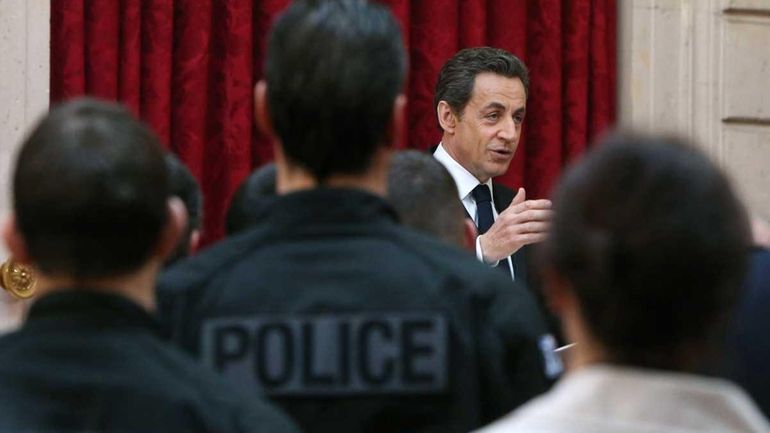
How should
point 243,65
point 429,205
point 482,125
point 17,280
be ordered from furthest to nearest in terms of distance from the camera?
point 243,65, point 482,125, point 17,280, point 429,205

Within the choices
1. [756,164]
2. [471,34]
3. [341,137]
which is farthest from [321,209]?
[756,164]

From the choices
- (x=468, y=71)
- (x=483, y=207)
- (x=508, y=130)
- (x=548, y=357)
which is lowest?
(x=548, y=357)

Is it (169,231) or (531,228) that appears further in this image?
(531,228)

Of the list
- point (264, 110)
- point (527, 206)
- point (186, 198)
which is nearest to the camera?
point (264, 110)

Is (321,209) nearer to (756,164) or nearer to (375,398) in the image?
(375,398)

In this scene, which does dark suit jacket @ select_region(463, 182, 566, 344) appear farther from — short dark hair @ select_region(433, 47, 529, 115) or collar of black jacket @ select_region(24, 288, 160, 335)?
collar of black jacket @ select_region(24, 288, 160, 335)

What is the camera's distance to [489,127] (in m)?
5.15

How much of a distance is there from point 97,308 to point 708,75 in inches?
194

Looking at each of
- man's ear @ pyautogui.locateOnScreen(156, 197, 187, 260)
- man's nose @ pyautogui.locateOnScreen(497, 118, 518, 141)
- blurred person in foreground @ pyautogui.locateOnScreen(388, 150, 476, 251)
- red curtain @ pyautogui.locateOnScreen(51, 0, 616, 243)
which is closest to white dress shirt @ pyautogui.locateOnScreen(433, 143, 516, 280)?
man's nose @ pyautogui.locateOnScreen(497, 118, 518, 141)

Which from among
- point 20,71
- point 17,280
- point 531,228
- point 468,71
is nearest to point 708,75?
point 468,71

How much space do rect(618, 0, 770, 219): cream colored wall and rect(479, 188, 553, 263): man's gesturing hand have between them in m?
2.01

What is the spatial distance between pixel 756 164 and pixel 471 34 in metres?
1.19

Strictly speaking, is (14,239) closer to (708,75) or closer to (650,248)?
(650,248)

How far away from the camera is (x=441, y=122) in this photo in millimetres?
5207
